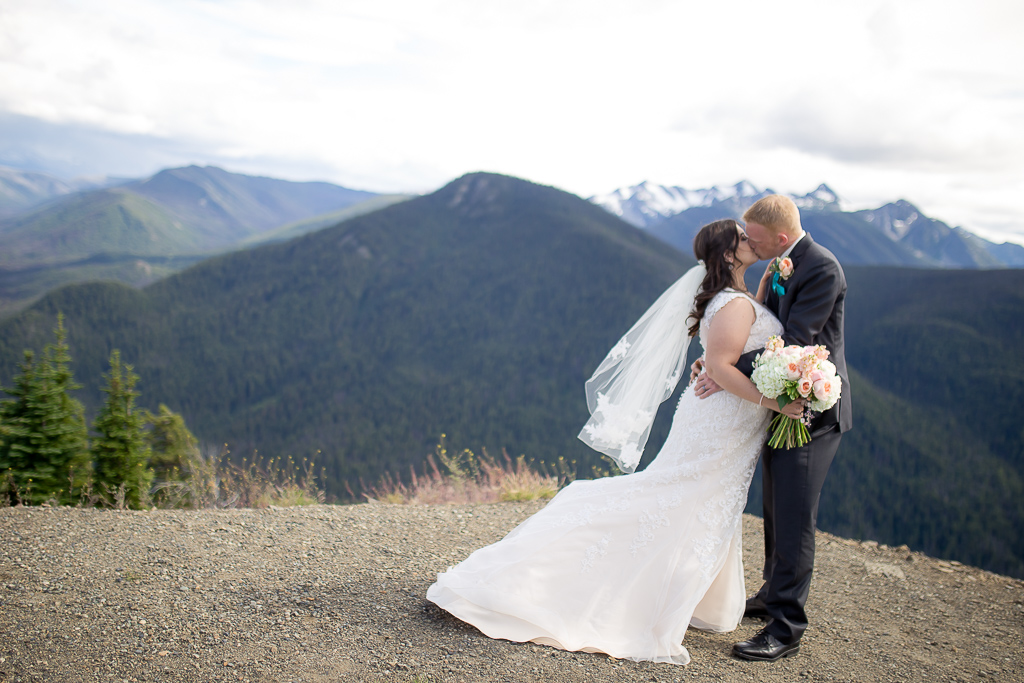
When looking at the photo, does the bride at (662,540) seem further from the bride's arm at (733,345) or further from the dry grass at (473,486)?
the dry grass at (473,486)

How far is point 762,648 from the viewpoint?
11.2ft

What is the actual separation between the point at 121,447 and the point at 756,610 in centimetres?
759

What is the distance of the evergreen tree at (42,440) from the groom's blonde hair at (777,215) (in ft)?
20.7

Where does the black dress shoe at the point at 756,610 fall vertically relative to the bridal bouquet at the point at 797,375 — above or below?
below

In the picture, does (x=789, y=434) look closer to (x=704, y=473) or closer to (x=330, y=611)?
(x=704, y=473)

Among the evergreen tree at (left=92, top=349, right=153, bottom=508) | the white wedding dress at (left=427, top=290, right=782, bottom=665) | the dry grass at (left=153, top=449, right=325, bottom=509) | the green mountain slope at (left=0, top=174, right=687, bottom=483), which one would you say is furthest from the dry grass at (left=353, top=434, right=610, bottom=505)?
the green mountain slope at (left=0, top=174, right=687, bottom=483)

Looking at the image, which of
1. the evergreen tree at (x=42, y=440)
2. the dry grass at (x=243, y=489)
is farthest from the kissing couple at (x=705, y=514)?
the evergreen tree at (x=42, y=440)

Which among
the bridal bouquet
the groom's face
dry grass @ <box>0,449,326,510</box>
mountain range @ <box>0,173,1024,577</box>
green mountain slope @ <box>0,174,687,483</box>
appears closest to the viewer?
the bridal bouquet

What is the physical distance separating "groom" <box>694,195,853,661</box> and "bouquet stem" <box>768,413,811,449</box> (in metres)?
Answer: 0.09

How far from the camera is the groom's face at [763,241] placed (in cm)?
335

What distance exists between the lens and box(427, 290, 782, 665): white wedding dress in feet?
10.8

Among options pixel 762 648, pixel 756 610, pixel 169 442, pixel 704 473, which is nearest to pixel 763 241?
pixel 704 473

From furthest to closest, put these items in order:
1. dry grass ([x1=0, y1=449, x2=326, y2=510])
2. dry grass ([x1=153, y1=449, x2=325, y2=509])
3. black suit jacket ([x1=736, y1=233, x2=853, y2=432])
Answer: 1. dry grass ([x1=153, y1=449, x2=325, y2=509])
2. dry grass ([x1=0, y1=449, x2=326, y2=510])
3. black suit jacket ([x1=736, y1=233, x2=853, y2=432])

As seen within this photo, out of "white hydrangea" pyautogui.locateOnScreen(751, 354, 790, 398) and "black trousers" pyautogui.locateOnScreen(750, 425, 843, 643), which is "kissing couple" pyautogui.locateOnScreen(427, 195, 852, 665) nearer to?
"black trousers" pyautogui.locateOnScreen(750, 425, 843, 643)
